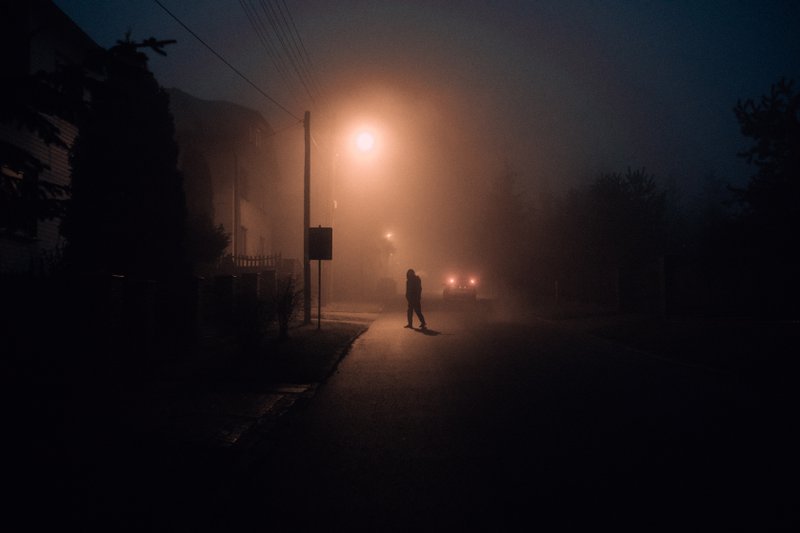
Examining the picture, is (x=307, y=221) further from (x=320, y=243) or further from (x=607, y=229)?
(x=607, y=229)

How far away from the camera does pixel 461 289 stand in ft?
123

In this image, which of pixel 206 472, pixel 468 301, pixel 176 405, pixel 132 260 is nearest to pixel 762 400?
pixel 206 472

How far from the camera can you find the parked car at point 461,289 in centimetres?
3728

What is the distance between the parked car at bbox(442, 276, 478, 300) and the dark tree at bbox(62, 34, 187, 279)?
2385cm

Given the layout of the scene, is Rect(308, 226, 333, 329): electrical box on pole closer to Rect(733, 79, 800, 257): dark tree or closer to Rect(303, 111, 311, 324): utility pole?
Rect(303, 111, 311, 324): utility pole

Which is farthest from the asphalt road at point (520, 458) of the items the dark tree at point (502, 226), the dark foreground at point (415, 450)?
the dark tree at point (502, 226)

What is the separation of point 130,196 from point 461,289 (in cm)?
2514

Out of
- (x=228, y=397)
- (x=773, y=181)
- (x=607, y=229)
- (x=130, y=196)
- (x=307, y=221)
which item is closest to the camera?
(x=228, y=397)

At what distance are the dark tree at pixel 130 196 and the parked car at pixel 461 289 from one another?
23.8 metres

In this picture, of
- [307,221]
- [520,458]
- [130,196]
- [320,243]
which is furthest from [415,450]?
[307,221]

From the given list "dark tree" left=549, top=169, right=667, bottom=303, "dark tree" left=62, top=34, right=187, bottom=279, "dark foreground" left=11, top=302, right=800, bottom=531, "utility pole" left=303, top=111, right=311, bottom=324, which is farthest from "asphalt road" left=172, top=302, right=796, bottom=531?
"dark tree" left=549, top=169, right=667, bottom=303

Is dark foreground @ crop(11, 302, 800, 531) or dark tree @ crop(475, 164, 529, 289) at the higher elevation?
dark tree @ crop(475, 164, 529, 289)

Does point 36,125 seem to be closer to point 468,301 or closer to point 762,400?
point 762,400

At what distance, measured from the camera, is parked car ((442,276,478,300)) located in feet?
122
